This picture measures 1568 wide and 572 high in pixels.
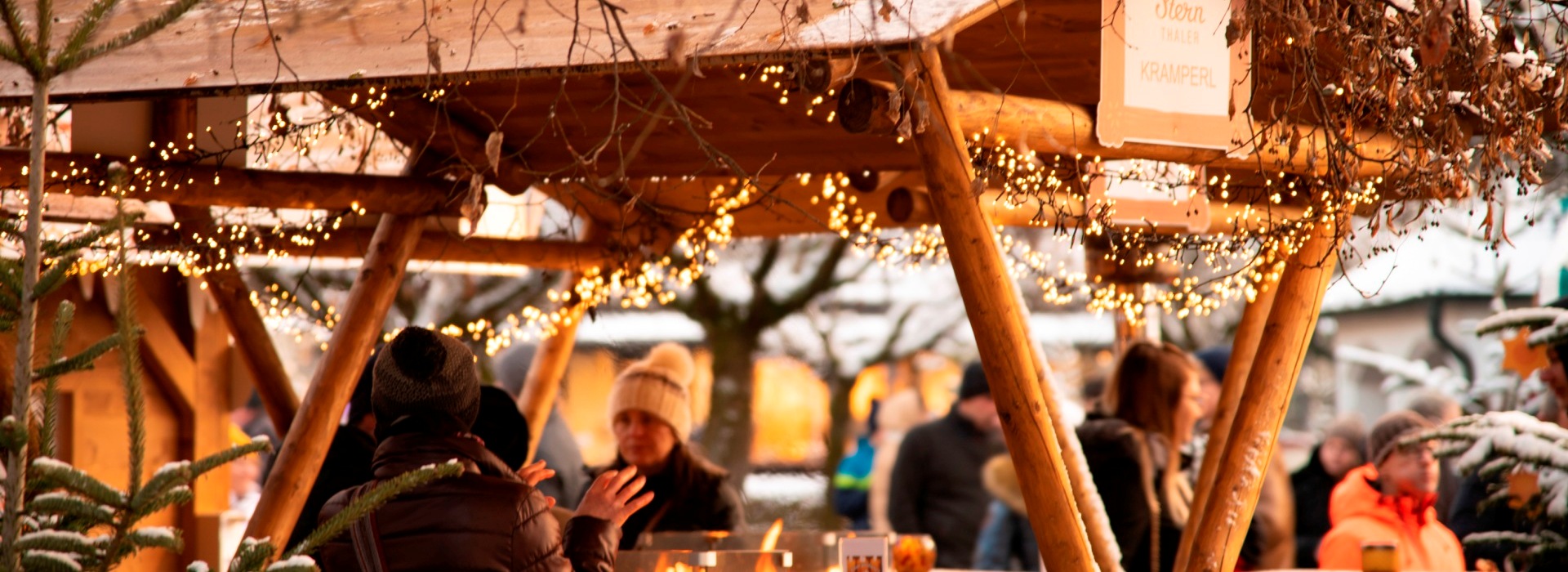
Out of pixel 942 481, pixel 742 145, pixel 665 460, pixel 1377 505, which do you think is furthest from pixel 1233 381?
pixel 942 481

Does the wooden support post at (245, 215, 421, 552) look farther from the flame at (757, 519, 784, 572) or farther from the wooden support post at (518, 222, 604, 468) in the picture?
the wooden support post at (518, 222, 604, 468)

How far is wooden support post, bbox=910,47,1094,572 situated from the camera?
3598 millimetres

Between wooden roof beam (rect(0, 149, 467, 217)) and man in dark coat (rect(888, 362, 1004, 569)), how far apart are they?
10.3ft

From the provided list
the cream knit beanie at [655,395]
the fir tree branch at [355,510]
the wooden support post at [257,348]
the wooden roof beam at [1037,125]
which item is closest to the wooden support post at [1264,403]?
the wooden roof beam at [1037,125]

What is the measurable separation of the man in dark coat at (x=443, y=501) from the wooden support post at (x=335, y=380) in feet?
4.94

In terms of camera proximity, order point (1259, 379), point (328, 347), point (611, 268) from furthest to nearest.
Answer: point (611, 268)
point (328, 347)
point (1259, 379)

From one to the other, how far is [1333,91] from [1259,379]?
2.93ft

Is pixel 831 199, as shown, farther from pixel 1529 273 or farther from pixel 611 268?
pixel 1529 273

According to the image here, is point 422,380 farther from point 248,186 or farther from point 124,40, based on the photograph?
point 248,186

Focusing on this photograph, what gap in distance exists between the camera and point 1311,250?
4766 millimetres

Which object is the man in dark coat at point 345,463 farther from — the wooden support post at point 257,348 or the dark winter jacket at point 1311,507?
the dark winter jacket at point 1311,507

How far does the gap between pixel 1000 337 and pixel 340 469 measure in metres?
2.12

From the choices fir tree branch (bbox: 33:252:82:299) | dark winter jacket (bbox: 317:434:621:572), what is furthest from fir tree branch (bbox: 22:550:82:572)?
dark winter jacket (bbox: 317:434:621:572)

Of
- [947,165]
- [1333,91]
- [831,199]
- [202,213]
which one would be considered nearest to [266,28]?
[947,165]
